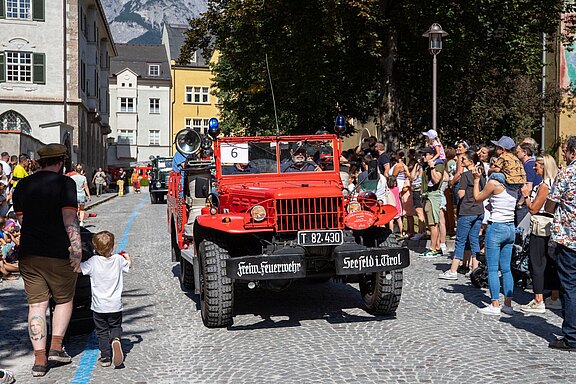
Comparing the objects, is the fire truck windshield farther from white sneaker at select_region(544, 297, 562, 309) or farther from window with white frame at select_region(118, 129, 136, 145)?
window with white frame at select_region(118, 129, 136, 145)

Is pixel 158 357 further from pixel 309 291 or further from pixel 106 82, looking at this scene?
pixel 106 82

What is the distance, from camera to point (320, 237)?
25.2 ft

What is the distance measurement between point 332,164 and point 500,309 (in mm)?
2663

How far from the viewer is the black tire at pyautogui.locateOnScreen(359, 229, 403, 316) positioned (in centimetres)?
813

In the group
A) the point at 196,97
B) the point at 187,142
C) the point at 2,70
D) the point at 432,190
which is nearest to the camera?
the point at 187,142

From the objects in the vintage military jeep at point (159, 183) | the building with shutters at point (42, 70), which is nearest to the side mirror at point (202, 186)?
the vintage military jeep at point (159, 183)

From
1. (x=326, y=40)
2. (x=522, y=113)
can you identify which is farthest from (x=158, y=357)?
(x=522, y=113)

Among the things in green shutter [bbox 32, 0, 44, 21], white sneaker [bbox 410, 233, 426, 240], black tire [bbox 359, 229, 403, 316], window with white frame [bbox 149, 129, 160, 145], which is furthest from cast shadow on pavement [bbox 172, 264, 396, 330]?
window with white frame [bbox 149, 129, 160, 145]

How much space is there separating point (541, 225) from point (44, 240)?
5242 mm

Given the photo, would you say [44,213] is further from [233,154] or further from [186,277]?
[186,277]

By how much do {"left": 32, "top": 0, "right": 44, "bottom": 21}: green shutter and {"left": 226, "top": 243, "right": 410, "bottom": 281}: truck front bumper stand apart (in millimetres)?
39089

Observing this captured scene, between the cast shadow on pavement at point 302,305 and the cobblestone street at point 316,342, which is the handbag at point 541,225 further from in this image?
the cast shadow on pavement at point 302,305

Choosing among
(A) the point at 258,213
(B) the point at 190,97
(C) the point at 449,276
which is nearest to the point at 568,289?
(A) the point at 258,213

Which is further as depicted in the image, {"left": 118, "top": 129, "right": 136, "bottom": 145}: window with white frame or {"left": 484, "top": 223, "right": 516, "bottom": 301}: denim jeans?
{"left": 118, "top": 129, "right": 136, "bottom": 145}: window with white frame
